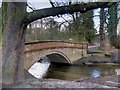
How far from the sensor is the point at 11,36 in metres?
5.05

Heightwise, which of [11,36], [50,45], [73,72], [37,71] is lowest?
[73,72]

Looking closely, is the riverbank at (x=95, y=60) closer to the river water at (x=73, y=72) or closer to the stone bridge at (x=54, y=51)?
the stone bridge at (x=54, y=51)

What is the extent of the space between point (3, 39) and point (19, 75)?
2.59 feet

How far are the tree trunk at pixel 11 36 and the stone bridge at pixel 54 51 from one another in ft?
23.3

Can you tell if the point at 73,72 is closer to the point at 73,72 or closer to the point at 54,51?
the point at 73,72

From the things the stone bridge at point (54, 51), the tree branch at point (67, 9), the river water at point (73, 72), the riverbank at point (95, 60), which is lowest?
the river water at point (73, 72)

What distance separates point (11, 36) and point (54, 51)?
1189cm

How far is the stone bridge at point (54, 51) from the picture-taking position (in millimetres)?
13227

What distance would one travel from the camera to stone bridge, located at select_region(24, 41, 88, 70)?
521 inches

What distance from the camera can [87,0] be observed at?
16.5ft

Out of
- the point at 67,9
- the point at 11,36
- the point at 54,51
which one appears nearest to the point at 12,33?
the point at 11,36

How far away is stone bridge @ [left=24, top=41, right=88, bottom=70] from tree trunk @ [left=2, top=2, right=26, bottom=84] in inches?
280

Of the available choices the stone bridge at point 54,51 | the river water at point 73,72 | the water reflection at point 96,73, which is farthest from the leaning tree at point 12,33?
the water reflection at point 96,73

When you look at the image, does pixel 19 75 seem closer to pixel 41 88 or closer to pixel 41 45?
pixel 41 88
